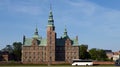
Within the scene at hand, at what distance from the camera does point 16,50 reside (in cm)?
18350

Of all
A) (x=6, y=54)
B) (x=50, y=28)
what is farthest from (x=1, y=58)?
(x=50, y=28)

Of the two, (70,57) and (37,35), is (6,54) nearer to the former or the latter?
(37,35)

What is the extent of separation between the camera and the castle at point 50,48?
15150 cm

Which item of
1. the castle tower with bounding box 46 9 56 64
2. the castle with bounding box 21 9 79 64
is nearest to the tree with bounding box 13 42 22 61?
the castle with bounding box 21 9 79 64

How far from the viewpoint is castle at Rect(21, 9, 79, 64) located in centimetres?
15150

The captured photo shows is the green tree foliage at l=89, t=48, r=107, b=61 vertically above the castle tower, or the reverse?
the castle tower

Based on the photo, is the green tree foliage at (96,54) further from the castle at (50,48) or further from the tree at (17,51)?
the tree at (17,51)

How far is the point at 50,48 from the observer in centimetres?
15175

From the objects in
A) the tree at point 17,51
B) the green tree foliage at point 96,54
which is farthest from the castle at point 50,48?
the tree at point 17,51

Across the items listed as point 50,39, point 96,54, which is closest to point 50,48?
point 50,39

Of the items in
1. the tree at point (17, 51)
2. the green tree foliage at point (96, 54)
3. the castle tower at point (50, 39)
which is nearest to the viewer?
the castle tower at point (50, 39)

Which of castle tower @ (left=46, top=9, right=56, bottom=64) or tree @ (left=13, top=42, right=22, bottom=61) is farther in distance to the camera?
tree @ (left=13, top=42, right=22, bottom=61)

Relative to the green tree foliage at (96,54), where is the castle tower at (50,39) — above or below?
above

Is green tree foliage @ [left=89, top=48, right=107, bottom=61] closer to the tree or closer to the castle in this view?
the castle
